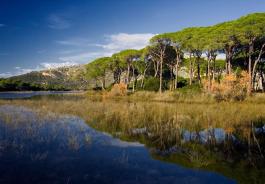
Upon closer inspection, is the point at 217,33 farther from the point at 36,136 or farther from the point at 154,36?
the point at 36,136

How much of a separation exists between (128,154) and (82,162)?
6.04ft

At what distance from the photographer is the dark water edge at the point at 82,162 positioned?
7.38 metres

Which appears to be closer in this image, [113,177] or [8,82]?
[113,177]

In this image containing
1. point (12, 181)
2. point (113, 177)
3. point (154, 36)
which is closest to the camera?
point (12, 181)

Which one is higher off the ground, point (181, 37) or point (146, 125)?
point (181, 37)

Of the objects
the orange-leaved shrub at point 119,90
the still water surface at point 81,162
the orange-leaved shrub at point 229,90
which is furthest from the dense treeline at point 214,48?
the still water surface at point 81,162

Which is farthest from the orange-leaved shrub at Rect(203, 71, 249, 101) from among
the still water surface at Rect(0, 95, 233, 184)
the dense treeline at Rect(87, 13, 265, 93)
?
the still water surface at Rect(0, 95, 233, 184)

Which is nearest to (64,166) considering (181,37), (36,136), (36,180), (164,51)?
(36,180)

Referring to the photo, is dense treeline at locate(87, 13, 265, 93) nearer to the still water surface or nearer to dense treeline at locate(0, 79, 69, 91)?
the still water surface

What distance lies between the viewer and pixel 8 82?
4131 inches

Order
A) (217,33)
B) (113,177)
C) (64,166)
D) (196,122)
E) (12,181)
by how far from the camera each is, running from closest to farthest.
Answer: (12,181)
(113,177)
(64,166)
(196,122)
(217,33)

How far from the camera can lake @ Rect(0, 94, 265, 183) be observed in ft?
24.7

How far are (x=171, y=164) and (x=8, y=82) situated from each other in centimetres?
10751

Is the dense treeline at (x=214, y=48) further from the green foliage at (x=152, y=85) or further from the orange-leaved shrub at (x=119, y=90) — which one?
the orange-leaved shrub at (x=119, y=90)
